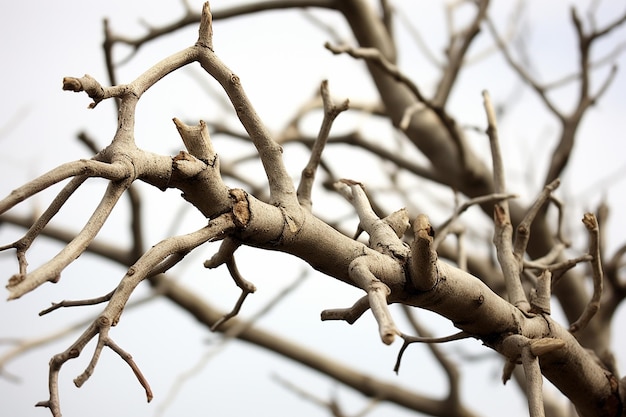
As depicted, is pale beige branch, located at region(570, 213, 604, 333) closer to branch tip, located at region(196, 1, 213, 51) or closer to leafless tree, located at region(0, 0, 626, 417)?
leafless tree, located at region(0, 0, 626, 417)

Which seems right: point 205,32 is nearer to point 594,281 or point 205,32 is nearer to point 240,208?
point 240,208

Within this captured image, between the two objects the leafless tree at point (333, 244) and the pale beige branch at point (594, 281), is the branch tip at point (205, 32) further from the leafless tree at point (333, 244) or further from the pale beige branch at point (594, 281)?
the pale beige branch at point (594, 281)

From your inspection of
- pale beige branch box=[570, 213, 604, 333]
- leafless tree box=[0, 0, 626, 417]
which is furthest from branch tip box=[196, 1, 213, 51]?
pale beige branch box=[570, 213, 604, 333]

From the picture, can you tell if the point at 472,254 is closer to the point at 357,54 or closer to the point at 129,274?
the point at 357,54

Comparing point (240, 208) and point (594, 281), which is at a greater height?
point (594, 281)

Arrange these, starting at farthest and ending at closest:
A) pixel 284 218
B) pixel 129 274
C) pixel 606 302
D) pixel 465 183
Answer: pixel 465 183, pixel 606 302, pixel 284 218, pixel 129 274

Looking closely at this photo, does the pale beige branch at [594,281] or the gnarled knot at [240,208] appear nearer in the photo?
the gnarled knot at [240,208]

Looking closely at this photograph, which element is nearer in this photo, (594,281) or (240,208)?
(240,208)

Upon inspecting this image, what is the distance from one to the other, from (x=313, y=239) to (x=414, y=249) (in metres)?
0.08

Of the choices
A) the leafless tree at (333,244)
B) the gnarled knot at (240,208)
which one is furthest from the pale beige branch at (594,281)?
the gnarled knot at (240,208)

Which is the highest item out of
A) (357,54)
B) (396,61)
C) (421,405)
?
(396,61)

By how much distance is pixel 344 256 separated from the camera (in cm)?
55

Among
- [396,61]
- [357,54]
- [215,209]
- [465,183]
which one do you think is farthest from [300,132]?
[215,209]

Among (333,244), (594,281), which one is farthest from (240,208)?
(594,281)
